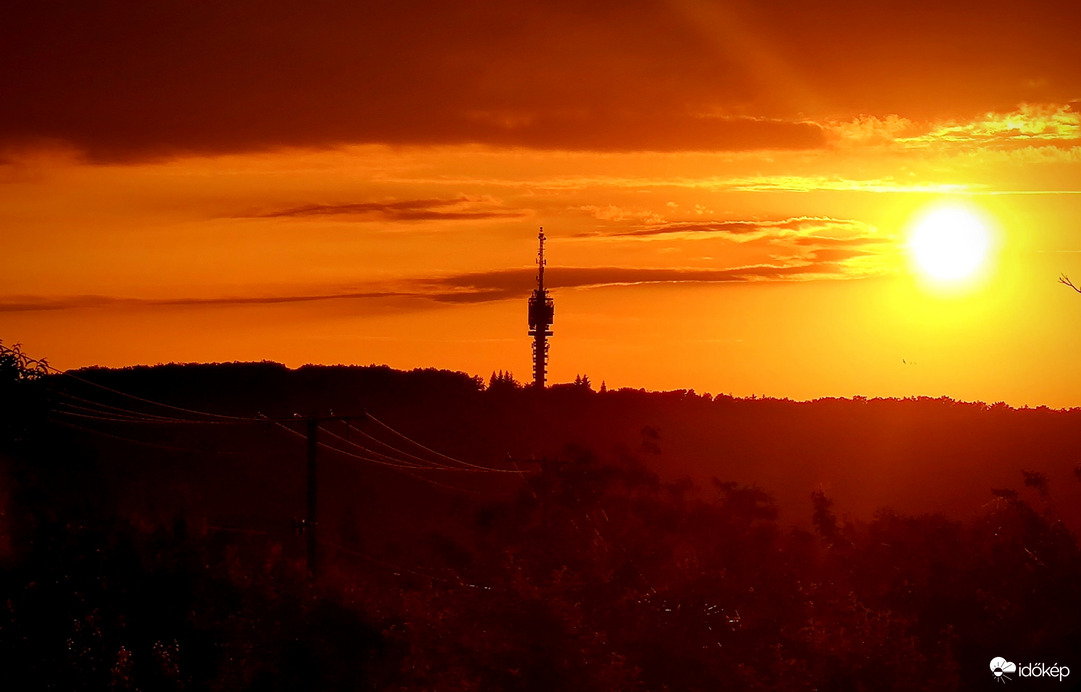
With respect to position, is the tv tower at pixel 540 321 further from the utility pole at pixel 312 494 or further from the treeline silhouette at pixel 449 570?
the utility pole at pixel 312 494

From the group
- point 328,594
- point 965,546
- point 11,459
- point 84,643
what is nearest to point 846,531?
point 965,546

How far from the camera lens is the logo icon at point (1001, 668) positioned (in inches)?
1682

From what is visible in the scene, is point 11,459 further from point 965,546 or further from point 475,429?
point 475,429

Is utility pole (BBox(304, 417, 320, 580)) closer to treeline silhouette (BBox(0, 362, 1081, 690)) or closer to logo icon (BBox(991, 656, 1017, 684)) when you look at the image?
treeline silhouette (BBox(0, 362, 1081, 690))

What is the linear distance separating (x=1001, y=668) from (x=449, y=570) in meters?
27.2

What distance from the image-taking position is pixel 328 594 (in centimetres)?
3834

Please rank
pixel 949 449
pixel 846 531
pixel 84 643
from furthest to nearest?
pixel 949 449
pixel 846 531
pixel 84 643

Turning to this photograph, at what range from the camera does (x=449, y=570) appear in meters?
64.1

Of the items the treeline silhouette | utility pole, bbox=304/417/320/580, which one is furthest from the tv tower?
utility pole, bbox=304/417/320/580

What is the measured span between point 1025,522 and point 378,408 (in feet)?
233

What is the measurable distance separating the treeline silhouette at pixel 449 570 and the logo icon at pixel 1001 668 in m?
0.49

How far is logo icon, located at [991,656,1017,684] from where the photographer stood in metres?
42.7

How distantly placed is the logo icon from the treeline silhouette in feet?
1.60

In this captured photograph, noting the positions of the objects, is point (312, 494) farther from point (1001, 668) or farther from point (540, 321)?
point (540, 321)
